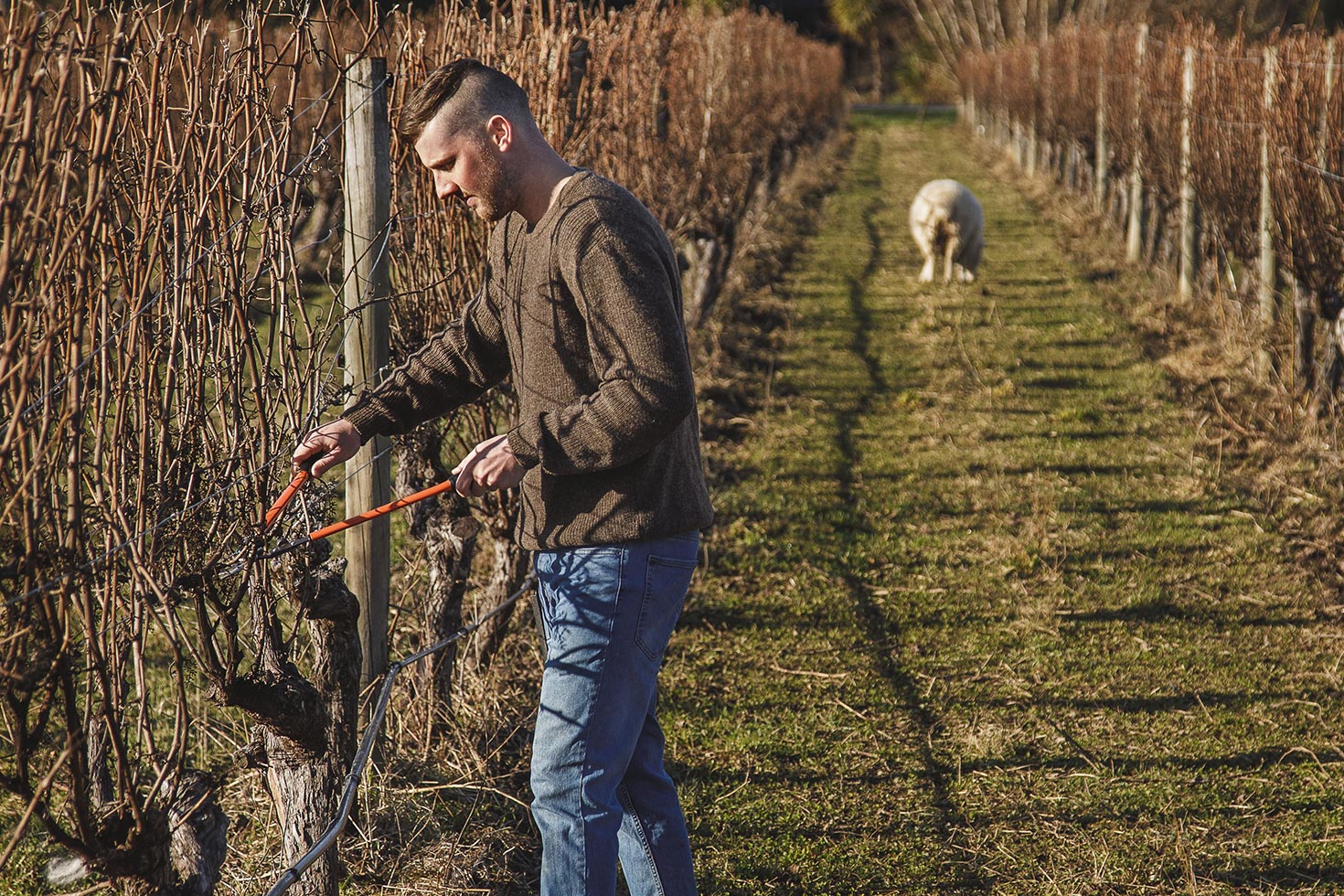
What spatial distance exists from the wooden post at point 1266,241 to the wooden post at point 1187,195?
5.70ft

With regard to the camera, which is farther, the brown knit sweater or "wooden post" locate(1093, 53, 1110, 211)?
"wooden post" locate(1093, 53, 1110, 211)

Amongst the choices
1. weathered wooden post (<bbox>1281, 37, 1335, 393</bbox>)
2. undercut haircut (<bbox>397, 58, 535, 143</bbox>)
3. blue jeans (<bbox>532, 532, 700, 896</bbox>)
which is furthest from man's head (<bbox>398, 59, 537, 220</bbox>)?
weathered wooden post (<bbox>1281, 37, 1335, 393</bbox>)

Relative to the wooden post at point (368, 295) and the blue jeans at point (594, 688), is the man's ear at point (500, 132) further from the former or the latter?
the wooden post at point (368, 295)

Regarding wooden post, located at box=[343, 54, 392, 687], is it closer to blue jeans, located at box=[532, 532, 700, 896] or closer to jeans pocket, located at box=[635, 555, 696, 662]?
blue jeans, located at box=[532, 532, 700, 896]

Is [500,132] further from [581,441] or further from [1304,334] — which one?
[1304,334]

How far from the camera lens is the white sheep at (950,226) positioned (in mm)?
11305

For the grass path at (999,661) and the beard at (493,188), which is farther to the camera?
the grass path at (999,661)

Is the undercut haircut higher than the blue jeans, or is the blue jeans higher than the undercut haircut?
the undercut haircut

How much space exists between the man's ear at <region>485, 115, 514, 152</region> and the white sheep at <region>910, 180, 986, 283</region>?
366 inches

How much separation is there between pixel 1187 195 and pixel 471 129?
910 cm

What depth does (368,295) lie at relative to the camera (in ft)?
11.2

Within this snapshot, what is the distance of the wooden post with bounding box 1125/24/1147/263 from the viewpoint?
39.1ft

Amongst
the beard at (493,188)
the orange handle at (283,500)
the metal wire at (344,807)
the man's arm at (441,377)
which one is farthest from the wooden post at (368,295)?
the beard at (493,188)

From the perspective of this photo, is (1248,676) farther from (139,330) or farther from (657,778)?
(139,330)
